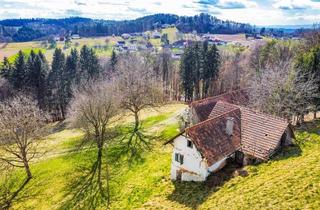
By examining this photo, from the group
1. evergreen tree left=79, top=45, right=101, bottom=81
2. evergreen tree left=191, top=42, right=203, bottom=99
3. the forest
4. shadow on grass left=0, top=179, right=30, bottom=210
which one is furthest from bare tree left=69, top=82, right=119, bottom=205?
evergreen tree left=191, top=42, right=203, bottom=99

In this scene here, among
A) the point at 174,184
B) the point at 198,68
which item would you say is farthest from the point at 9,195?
the point at 198,68

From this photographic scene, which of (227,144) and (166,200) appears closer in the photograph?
(166,200)

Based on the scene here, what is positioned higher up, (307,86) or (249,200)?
(307,86)

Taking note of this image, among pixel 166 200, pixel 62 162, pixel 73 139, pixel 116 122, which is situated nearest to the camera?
pixel 166 200

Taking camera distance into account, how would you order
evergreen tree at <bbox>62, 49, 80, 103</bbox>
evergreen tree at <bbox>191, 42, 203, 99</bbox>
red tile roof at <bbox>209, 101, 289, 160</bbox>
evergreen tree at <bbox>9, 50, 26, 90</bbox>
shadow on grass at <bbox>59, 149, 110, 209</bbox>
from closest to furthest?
red tile roof at <bbox>209, 101, 289, 160</bbox>, shadow on grass at <bbox>59, 149, 110, 209</bbox>, evergreen tree at <bbox>9, 50, 26, 90</bbox>, evergreen tree at <bbox>62, 49, 80, 103</bbox>, evergreen tree at <bbox>191, 42, 203, 99</bbox>

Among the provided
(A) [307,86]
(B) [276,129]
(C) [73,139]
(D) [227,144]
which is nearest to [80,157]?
(C) [73,139]

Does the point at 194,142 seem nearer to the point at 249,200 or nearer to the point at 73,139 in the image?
the point at 249,200

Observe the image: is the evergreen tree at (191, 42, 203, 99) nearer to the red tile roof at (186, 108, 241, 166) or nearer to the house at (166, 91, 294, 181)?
the house at (166, 91, 294, 181)
